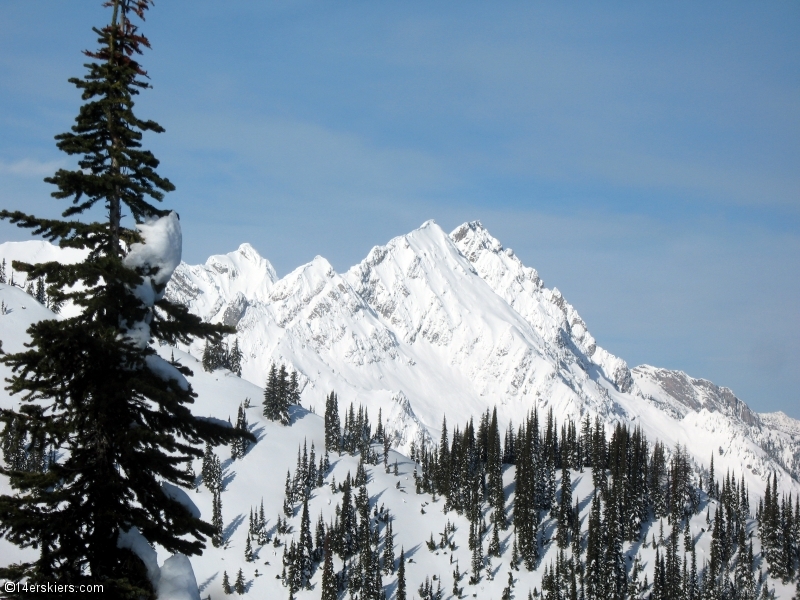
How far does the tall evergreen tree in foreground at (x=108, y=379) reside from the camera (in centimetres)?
1389

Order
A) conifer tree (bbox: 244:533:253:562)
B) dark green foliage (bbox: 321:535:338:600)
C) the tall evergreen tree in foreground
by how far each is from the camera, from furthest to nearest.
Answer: conifer tree (bbox: 244:533:253:562)
dark green foliage (bbox: 321:535:338:600)
the tall evergreen tree in foreground

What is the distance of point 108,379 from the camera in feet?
47.9

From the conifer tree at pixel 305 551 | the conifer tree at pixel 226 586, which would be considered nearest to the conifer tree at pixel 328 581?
the conifer tree at pixel 305 551

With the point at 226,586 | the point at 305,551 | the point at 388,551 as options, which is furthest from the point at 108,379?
the point at 388,551

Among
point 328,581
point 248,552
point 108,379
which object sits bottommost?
point 328,581

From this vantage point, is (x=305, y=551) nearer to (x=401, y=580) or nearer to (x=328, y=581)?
(x=328, y=581)

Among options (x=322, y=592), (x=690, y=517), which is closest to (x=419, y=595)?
(x=322, y=592)

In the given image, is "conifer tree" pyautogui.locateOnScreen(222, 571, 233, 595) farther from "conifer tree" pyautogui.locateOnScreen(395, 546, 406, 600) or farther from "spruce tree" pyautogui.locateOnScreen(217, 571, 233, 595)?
"conifer tree" pyautogui.locateOnScreen(395, 546, 406, 600)

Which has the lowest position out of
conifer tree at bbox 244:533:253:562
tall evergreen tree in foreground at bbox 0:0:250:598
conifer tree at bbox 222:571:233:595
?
conifer tree at bbox 222:571:233:595

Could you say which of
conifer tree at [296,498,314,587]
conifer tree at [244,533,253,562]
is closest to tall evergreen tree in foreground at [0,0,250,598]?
conifer tree at [296,498,314,587]

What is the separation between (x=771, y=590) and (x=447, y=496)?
76.0 metres

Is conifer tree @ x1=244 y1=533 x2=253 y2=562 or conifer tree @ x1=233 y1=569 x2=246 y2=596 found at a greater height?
conifer tree @ x1=244 y1=533 x2=253 y2=562

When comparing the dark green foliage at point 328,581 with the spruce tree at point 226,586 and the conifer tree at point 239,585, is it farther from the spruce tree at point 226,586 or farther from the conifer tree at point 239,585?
the spruce tree at point 226,586

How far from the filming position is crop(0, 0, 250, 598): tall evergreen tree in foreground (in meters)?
13.9
